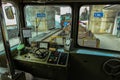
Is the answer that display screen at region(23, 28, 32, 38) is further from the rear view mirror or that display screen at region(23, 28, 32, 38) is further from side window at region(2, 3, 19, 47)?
the rear view mirror

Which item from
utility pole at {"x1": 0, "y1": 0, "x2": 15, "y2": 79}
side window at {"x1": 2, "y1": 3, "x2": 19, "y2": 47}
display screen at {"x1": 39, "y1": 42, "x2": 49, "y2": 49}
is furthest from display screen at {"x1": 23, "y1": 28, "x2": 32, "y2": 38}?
utility pole at {"x1": 0, "y1": 0, "x2": 15, "y2": 79}

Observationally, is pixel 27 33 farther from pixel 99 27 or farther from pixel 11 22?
pixel 99 27

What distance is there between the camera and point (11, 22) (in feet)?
7.28

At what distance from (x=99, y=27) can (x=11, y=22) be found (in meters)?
1.71

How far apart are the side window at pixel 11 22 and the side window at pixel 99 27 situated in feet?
4.29

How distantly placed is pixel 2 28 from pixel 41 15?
111 cm

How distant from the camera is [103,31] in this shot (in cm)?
212

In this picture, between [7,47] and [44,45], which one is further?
[44,45]

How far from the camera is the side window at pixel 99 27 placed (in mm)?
1931

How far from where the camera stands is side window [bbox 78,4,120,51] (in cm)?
193

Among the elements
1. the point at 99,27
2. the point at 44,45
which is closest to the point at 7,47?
the point at 44,45

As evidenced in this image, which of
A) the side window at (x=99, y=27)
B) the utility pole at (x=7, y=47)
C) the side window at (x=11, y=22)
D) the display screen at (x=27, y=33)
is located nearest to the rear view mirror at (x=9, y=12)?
the side window at (x=11, y=22)

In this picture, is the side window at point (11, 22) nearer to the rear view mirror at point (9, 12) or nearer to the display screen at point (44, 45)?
the rear view mirror at point (9, 12)

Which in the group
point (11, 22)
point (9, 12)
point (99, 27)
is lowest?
point (99, 27)
